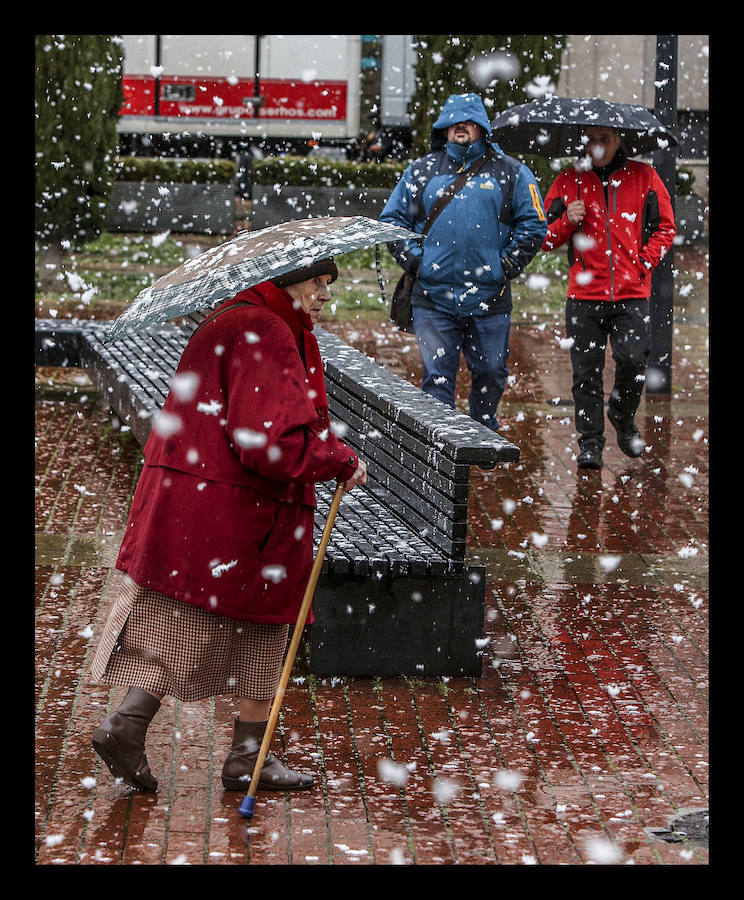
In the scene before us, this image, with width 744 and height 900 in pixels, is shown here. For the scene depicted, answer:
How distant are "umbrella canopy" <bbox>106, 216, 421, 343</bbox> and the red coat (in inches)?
4.1

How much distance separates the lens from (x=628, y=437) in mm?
9258

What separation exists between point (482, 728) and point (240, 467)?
1468 millimetres

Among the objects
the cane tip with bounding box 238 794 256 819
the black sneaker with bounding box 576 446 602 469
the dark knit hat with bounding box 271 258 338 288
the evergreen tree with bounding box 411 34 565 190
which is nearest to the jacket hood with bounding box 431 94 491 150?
the black sneaker with bounding box 576 446 602 469

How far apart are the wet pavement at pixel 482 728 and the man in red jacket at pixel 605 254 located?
99cm

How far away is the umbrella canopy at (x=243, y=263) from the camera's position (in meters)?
4.27

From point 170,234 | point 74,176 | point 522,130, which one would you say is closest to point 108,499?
point 522,130

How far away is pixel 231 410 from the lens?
4.21 metres

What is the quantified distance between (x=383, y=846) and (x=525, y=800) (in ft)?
1.88

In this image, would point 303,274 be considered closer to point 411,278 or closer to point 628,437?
point 411,278

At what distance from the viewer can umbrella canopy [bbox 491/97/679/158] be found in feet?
28.7

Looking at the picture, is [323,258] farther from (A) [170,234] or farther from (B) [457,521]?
(A) [170,234]

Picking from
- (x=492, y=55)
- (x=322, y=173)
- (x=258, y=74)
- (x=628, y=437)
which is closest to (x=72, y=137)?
(x=492, y=55)

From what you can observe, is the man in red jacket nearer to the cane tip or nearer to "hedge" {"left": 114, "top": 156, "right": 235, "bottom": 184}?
the cane tip

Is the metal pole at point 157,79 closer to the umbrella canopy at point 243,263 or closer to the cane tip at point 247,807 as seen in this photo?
the umbrella canopy at point 243,263
